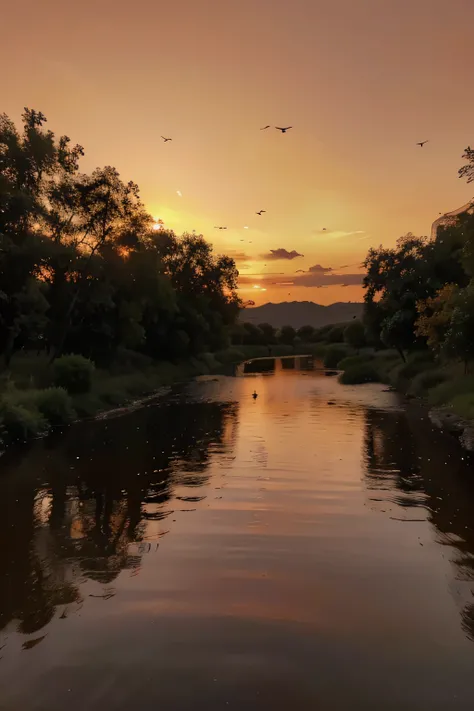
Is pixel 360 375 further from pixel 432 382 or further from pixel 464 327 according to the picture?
pixel 464 327

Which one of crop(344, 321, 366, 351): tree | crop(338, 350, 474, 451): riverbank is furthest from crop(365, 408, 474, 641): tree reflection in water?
crop(344, 321, 366, 351): tree

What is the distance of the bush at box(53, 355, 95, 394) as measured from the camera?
3525 cm

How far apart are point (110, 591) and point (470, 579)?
6.50m

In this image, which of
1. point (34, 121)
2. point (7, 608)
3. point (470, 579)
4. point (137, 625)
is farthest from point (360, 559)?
point (34, 121)

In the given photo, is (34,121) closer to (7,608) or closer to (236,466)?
(236,466)

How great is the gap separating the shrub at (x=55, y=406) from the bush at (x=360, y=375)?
3638 cm

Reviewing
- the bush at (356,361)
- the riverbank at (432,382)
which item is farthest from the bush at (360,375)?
the bush at (356,361)

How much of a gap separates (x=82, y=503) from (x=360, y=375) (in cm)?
5025

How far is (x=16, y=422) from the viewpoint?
25.2 meters

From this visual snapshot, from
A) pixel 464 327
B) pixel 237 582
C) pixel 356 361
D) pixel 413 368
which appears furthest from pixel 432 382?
pixel 237 582

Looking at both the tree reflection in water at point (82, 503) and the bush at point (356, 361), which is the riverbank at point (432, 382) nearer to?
the bush at point (356, 361)

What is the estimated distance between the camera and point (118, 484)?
1761cm

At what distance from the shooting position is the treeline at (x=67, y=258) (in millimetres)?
34156

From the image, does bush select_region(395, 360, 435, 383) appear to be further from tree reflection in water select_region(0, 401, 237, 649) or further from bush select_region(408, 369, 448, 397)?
tree reflection in water select_region(0, 401, 237, 649)
